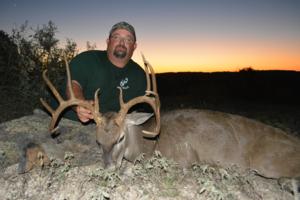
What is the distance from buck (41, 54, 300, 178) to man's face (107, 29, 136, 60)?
1601 millimetres

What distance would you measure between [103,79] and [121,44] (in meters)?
0.83

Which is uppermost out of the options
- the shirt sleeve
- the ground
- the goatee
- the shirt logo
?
the goatee

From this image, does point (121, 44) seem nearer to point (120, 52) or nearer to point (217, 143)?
point (120, 52)

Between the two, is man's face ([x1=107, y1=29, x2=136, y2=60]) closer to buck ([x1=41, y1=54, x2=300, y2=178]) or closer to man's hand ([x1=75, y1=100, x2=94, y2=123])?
buck ([x1=41, y1=54, x2=300, y2=178])

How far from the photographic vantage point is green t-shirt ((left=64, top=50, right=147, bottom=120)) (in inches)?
248

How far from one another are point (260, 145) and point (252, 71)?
1270 inches

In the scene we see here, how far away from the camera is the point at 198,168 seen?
16.8 ft

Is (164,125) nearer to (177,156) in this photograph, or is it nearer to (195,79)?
(177,156)

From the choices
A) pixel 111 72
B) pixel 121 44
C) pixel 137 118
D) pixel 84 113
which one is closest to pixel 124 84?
pixel 111 72

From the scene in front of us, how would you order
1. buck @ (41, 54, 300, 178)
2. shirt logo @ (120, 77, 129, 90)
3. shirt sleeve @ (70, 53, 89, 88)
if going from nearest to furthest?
1. buck @ (41, 54, 300, 178)
2. shirt sleeve @ (70, 53, 89, 88)
3. shirt logo @ (120, 77, 129, 90)

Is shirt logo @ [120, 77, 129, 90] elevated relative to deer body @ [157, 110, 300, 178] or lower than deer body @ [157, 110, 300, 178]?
elevated

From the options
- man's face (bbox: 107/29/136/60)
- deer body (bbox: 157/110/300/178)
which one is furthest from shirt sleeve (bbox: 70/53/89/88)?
deer body (bbox: 157/110/300/178)

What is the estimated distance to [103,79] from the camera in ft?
20.9

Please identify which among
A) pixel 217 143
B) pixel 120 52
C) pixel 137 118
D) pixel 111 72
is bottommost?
pixel 217 143
